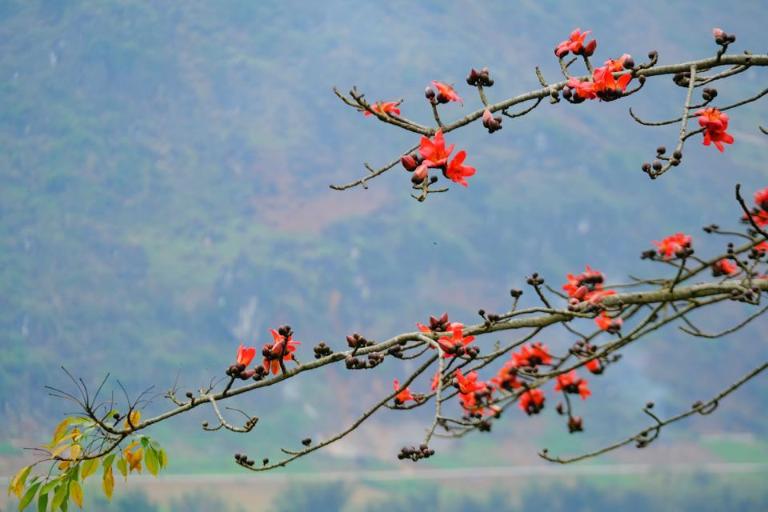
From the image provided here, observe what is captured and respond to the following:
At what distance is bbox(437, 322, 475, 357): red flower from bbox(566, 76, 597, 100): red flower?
1.87 feet

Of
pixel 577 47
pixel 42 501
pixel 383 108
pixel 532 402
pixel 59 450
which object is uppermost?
pixel 577 47

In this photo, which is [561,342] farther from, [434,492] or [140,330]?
[140,330]

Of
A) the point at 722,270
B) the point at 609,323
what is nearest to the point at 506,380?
the point at 609,323

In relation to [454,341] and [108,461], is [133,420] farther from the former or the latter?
[454,341]

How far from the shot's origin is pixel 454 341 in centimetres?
223

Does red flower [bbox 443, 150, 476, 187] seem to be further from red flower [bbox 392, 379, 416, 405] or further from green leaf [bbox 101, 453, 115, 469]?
green leaf [bbox 101, 453, 115, 469]

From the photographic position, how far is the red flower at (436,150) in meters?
2.09

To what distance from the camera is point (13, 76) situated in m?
10.8

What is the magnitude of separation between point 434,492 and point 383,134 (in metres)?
7.09

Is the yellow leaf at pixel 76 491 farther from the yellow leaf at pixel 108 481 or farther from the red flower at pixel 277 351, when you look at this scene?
the red flower at pixel 277 351

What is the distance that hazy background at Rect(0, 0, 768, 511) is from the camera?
11.6 m

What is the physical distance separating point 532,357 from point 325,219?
1504cm

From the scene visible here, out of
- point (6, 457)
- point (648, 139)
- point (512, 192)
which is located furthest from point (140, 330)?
point (648, 139)

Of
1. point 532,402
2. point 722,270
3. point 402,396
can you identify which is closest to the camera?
point 402,396
